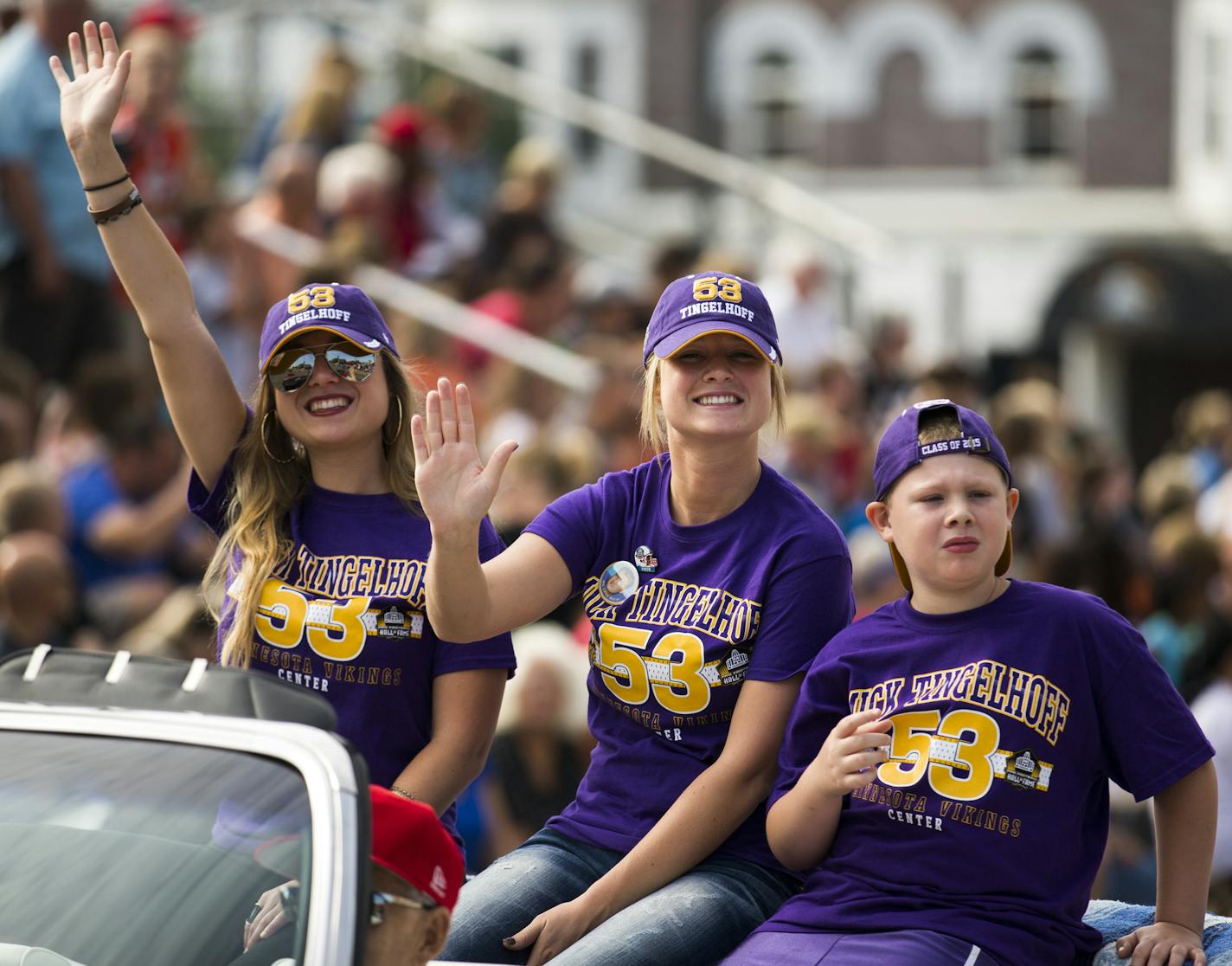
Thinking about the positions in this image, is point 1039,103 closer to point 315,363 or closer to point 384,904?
point 315,363

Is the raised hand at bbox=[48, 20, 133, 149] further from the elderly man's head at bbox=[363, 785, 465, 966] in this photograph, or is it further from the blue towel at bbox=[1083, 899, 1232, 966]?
the blue towel at bbox=[1083, 899, 1232, 966]

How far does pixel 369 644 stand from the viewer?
3.66 meters

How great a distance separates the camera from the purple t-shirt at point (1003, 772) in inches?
129

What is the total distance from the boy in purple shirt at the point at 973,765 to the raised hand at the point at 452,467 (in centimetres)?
73

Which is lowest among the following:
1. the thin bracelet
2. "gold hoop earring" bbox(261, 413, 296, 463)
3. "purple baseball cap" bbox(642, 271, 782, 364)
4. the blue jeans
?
the blue jeans

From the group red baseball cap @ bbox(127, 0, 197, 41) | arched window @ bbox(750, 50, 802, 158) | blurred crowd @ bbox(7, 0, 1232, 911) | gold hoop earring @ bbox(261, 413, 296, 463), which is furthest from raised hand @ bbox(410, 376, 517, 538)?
arched window @ bbox(750, 50, 802, 158)

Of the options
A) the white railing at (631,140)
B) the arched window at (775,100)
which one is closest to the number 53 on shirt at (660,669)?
the white railing at (631,140)

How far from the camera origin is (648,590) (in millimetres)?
3705

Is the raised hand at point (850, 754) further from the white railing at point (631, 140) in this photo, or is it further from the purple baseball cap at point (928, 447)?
the white railing at point (631, 140)

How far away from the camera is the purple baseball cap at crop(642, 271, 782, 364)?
3.64 m

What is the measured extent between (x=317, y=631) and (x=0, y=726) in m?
0.91

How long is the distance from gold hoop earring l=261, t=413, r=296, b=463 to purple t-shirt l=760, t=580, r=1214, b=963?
1.33 meters

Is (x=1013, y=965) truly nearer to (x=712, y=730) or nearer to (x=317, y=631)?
(x=712, y=730)

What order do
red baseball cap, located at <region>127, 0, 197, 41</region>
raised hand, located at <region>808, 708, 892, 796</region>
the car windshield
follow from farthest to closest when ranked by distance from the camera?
red baseball cap, located at <region>127, 0, 197, 41</region>, raised hand, located at <region>808, 708, 892, 796</region>, the car windshield
